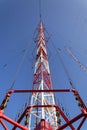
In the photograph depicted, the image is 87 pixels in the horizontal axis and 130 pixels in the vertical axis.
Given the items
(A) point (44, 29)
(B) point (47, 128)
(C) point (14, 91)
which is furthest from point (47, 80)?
(A) point (44, 29)

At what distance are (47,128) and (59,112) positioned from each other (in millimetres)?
3920

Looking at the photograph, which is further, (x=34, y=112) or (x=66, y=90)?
(x=34, y=112)

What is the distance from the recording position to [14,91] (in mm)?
15602

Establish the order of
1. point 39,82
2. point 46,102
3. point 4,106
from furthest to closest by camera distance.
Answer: point 39,82 → point 46,102 → point 4,106

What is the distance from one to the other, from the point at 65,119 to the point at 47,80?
6283 millimetres

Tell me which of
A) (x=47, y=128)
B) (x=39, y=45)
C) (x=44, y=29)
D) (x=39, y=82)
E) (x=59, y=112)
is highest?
(x=44, y=29)

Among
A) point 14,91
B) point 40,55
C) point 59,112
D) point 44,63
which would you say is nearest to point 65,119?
point 59,112

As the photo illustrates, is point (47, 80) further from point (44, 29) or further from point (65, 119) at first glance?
point (44, 29)

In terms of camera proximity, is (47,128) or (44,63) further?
(44,63)

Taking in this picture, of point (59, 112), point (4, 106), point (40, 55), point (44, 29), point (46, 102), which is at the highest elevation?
point (44, 29)

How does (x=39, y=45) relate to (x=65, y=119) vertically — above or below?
above

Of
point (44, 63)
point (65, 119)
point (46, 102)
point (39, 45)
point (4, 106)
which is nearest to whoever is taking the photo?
point (4, 106)

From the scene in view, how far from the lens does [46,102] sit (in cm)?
1867

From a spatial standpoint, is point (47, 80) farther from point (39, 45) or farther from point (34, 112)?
point (39, 45)
